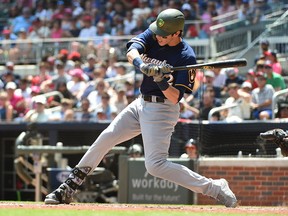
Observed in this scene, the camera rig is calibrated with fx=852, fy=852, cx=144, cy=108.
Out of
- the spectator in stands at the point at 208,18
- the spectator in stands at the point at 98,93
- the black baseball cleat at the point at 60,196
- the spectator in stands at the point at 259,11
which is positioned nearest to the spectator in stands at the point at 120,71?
the spectator in stands at the point at 98,93

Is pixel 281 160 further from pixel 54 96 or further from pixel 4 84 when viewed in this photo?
pixel 4 84

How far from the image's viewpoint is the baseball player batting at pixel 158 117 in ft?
27.1

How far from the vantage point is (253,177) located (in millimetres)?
12227

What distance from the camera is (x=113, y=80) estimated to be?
17406mm

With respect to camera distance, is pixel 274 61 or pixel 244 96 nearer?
pixel 244 96

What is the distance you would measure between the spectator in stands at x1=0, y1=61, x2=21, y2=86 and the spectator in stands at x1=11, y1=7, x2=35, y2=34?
284 centimetres

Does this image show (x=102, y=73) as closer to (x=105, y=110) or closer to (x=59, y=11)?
(x=105, y=110)

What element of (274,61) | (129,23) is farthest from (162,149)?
(129,23)

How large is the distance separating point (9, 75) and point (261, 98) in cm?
695

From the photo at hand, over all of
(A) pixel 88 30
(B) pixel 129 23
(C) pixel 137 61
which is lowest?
(C) pixel 137 61

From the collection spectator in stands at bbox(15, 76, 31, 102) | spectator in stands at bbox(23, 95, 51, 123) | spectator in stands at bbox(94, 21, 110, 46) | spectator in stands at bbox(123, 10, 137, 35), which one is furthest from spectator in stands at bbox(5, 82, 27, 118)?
spectator in stands at bbox(123, 10, 137, 35)

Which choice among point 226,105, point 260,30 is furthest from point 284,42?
point 226,105

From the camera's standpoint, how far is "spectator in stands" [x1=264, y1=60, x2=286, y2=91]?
1427 cm

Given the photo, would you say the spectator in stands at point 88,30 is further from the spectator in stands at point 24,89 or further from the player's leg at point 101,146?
the player's leg at point 101,146
